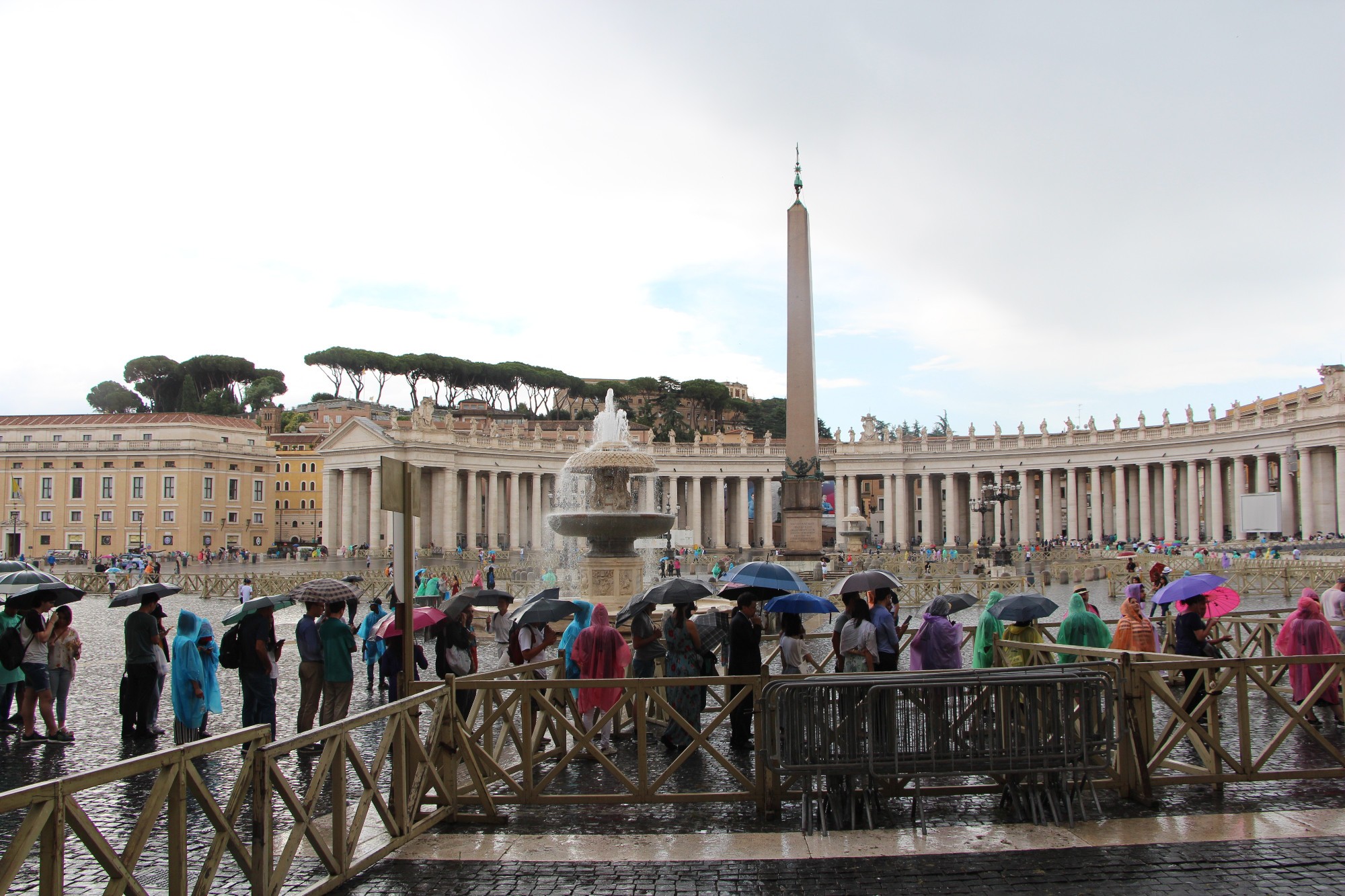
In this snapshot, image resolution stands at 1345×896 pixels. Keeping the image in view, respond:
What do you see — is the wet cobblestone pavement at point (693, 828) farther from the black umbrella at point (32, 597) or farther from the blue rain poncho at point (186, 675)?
the black umbrella at point (32, 597)

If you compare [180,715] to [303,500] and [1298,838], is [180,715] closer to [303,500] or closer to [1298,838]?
[1298,838]

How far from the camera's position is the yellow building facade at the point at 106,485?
7331 cm

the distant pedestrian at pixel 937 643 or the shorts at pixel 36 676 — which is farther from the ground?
the distant pedestrian at pixel 937 643

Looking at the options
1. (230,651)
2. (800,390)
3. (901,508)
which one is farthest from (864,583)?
(901,508)

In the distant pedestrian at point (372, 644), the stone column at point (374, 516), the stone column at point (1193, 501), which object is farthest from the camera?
the stone column at point (374, 516)

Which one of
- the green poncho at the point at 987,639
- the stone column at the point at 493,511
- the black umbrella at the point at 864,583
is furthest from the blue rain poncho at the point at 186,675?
the stone column at the point at 493,511

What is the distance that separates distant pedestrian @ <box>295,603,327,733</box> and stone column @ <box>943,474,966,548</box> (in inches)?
2484

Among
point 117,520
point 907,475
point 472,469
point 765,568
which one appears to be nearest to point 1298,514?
point 907,475

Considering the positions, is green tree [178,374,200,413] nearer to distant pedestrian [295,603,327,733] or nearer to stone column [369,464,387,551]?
stone column [369,464,387,551]

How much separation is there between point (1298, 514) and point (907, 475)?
82.7 feet

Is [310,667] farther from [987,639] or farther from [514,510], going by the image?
[514,510]

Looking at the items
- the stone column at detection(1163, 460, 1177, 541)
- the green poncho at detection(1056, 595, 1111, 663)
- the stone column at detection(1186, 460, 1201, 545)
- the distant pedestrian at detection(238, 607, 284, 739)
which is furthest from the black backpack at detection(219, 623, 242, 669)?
the stone column at detection(1163, 460, 1177, 541)

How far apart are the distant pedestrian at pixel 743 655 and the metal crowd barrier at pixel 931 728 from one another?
203 cm

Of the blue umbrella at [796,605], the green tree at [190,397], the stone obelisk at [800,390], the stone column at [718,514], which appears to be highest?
the green tree at [190,397]
